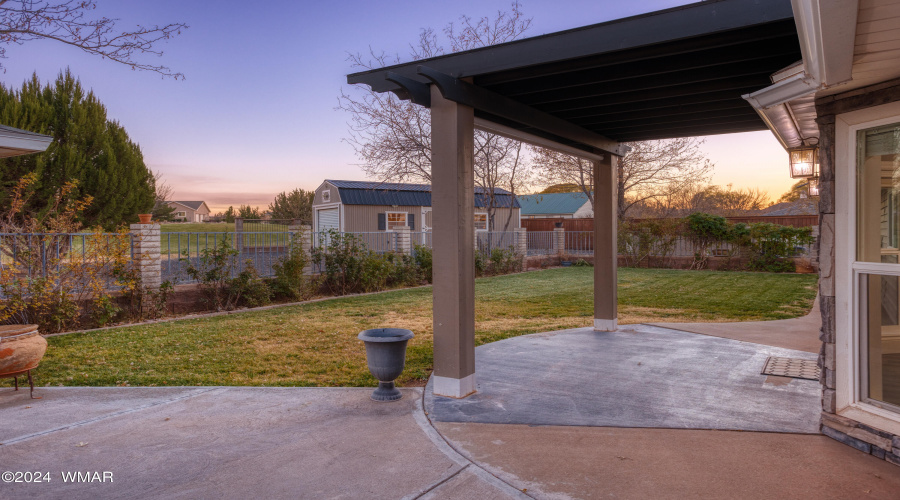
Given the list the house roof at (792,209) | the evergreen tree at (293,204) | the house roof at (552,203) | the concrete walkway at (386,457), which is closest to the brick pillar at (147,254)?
the concrete walkway at (386,457)

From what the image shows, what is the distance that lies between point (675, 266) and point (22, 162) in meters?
21.8

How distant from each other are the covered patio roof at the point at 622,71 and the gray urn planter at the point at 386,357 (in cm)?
202

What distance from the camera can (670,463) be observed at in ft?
10.5

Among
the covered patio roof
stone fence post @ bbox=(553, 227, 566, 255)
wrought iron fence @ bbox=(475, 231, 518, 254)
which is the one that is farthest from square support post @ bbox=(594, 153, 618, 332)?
stone fence post @ bbox=(553, 227, 566, 255)

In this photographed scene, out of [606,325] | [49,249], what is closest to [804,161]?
[606,325]

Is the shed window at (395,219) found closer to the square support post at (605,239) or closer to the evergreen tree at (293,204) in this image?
the evergreen tree at (293,204)

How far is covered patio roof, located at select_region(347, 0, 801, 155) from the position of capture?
3533 millimetres

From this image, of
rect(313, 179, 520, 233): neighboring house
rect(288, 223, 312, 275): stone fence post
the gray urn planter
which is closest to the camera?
the gray urn planter

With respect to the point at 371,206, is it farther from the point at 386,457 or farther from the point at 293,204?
the point at 386,457

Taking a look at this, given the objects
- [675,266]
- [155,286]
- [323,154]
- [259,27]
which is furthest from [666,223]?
A: [155,286]

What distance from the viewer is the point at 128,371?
18.4 feet

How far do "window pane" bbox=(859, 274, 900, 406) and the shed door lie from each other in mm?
21683

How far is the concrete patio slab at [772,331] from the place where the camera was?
674cm

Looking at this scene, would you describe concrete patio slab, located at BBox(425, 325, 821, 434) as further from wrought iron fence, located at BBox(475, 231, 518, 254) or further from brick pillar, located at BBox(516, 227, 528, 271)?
brick pillar, located at BBox(516, 227, 528, 271)
